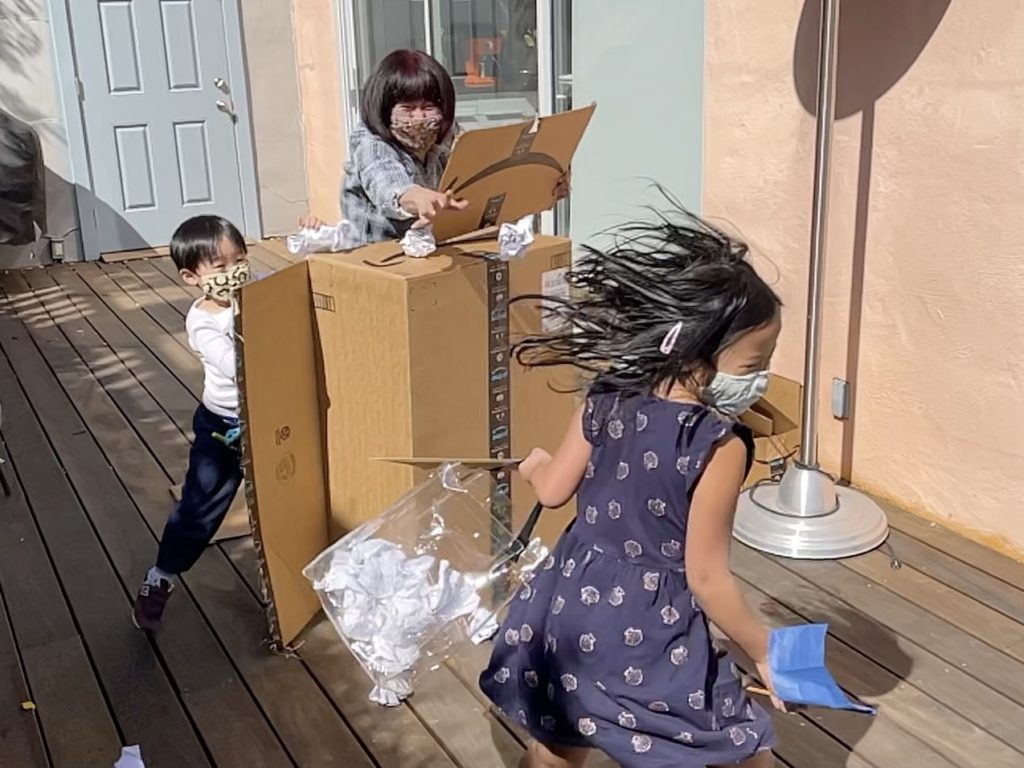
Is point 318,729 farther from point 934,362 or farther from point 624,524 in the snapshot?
point 934,362

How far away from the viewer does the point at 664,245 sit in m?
1.62

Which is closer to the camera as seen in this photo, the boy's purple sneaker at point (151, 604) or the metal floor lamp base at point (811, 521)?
the boy's purple sneaker at point (151, 604)

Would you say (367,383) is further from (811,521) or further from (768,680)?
(811,521)

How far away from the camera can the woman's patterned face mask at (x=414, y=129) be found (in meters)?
2.57

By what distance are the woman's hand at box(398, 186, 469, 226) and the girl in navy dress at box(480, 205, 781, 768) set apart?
0.75 m

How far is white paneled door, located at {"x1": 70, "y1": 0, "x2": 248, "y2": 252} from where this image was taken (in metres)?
6.75

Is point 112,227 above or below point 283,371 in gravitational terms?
below

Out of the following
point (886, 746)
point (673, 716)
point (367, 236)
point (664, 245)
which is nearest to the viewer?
point (673, 716)

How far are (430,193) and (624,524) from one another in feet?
3.44

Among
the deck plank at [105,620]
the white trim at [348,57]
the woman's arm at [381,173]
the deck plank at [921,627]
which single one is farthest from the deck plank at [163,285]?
the deck plank at [921,627]

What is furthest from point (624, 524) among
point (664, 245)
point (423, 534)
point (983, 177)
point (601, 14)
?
point (601, 14)

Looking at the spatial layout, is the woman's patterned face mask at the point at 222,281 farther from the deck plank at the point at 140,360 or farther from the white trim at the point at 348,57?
the white trim at the point at 348,57

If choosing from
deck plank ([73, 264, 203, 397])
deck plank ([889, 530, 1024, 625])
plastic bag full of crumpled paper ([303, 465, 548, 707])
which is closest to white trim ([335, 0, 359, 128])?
deck plank ([73, 264, 203, 397])

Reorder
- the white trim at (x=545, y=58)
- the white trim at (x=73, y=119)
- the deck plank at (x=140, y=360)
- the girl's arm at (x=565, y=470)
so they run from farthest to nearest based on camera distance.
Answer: the white trim at (x=73, y=119), the white trim at (x=545, y=58), the deck plank at (x=140, y=360), the girl's arm at (x=565, y=470)
